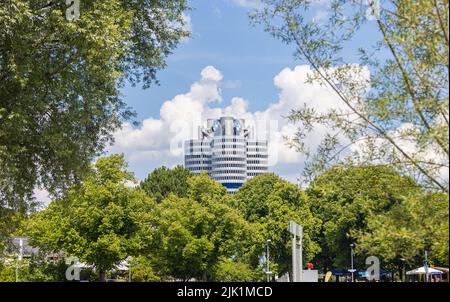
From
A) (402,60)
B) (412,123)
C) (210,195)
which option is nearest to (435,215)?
(412,123)

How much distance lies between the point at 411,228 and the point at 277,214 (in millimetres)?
56719

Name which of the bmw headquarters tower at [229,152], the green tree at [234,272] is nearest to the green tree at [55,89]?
the green tree at [234,272]

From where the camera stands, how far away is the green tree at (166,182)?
3280 inches

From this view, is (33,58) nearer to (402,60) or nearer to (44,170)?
(44,170)

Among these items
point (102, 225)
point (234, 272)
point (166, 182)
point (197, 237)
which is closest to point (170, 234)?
point (197, 237)

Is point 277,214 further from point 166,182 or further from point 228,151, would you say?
point 228,151

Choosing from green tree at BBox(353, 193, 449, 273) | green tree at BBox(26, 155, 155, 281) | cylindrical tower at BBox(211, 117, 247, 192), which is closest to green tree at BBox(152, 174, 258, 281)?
green tree at BBox(26, 155, 155, 281)

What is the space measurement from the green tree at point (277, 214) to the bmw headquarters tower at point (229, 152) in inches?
2624

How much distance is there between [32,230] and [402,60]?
4590 cm

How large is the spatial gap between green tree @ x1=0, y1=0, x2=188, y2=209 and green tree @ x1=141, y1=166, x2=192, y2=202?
192 ft

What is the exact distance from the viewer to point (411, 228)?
13094mm

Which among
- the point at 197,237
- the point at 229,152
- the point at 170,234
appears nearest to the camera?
the point at 170,234

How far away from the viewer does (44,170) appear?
24.2m
